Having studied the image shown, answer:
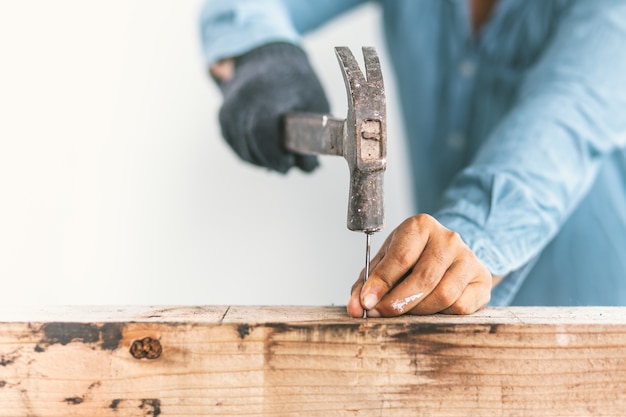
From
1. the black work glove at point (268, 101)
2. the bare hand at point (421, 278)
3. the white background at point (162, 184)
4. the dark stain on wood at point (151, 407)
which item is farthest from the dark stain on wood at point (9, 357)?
the white background at point (162, 184)

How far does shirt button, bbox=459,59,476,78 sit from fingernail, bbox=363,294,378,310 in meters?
0.82

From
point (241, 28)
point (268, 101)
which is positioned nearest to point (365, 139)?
point (268, 101)

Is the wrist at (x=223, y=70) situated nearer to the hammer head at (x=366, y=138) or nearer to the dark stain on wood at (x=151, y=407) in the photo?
the hammer head at (x=366, y=138)

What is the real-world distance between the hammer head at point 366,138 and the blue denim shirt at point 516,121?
0.15 meters

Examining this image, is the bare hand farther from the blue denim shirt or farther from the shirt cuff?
the shirt cuff

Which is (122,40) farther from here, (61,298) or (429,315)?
(429,315)

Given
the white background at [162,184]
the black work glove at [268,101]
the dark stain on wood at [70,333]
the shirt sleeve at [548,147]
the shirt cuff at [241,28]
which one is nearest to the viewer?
the dark stain on wood at [70,333]

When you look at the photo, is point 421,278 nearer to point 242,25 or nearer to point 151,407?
point 151,407

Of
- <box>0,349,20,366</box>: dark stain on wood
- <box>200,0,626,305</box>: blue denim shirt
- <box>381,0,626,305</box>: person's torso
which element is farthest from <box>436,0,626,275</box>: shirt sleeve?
<box>0,349,20,366</box>: dark stain on wood

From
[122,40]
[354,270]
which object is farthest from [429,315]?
[122,40]

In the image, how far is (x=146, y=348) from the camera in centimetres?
62

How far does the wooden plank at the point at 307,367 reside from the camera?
0.62 m

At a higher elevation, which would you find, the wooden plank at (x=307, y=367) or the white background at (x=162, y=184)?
the white background at (x=162, y=184)

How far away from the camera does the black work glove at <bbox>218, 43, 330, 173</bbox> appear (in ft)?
3.85
